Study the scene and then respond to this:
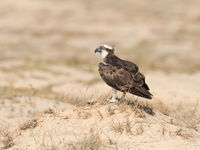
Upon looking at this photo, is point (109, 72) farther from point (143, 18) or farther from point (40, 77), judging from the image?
point (143, 18)

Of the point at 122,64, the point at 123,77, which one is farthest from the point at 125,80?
the point at 122,64

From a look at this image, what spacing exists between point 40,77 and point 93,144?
38.6 ft

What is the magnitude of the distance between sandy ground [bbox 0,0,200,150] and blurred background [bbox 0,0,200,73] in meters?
0.06

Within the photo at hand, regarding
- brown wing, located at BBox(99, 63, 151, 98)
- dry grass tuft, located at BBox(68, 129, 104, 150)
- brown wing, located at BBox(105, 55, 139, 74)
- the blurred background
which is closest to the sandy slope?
dry grass tuft, located at BBox(68, 129, 104, 150)

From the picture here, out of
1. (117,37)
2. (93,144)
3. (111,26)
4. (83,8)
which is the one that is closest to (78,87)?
(93,144)

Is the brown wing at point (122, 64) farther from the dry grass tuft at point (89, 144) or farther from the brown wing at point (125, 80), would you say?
the dry grass tuft at point (89, 144)

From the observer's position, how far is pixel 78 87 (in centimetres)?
1641

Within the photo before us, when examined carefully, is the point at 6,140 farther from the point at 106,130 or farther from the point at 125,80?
the point at 125,80

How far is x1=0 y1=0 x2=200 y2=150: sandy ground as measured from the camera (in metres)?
8.24

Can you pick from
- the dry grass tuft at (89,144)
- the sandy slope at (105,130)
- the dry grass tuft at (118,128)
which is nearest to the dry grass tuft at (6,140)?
the sandy slope at (105,130)

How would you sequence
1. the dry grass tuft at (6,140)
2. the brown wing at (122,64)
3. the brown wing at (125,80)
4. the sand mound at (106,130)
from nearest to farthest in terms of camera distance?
the sand mound at (106,130)
the dry grass tuft at (6,140)
the brown wing at (125,80)
the brown wing at (122,64)

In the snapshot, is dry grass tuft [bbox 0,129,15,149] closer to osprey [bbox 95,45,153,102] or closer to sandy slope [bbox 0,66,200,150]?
sandy slope [bbox 0,66,200,150]

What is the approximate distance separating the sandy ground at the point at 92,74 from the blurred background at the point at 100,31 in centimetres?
6

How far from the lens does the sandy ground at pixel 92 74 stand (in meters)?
8.24
